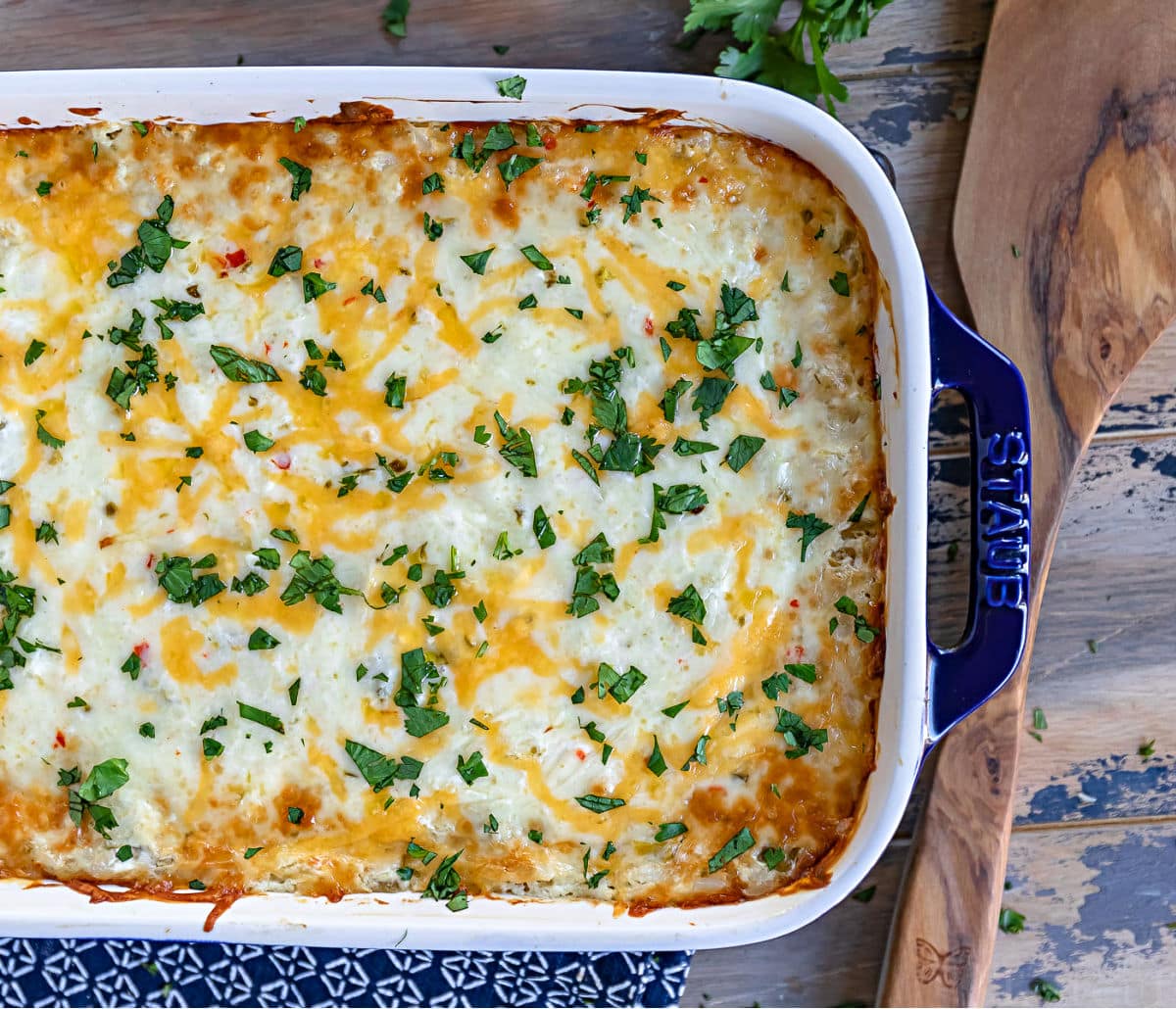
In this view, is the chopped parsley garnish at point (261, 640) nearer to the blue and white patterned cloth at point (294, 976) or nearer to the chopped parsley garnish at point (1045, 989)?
the blue and white patterned cloth at point (294, 976)

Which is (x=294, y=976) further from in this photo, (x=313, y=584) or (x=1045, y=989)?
(x=1045, y=989)

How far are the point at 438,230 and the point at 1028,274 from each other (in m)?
1.28

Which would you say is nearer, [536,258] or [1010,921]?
[536,258]

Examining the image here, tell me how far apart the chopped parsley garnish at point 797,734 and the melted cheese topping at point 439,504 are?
11mm

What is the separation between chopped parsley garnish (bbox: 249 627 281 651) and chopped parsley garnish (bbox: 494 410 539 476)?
0.59 meters

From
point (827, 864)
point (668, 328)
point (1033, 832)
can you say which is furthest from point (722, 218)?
point (1033, 832)

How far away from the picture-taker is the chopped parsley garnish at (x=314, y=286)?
1.98 meters

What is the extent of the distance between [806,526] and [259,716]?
3.75 feet

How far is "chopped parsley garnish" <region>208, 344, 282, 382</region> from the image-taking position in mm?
1991

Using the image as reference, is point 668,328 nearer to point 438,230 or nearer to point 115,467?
point 438,230

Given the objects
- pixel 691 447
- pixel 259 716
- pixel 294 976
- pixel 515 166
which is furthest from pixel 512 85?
pixel 294 976

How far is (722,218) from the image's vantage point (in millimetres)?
1997

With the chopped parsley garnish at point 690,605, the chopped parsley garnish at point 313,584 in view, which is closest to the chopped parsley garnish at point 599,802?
the chopped parsley garnish at point 690,605

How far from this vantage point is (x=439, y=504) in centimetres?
201
